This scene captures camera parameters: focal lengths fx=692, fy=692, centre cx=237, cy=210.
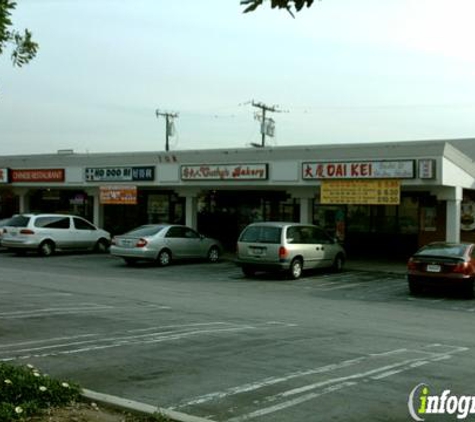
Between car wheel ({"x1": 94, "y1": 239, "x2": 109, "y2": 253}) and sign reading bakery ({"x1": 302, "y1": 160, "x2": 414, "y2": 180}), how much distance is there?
10039 mm

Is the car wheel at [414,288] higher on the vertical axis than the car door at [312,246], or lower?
lower

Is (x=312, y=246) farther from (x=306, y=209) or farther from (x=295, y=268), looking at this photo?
(x=306, y=209)

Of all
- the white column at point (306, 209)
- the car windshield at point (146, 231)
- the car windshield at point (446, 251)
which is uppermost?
the white column at point (306, 209)

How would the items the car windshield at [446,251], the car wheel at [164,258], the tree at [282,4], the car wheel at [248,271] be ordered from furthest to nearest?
the car wheel at [164,258]
the car wheel at [248,271]
the car windshield at [446,251]
the tree at [282,4]

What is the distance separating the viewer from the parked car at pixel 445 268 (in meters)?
17.2

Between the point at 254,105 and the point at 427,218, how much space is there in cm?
3556

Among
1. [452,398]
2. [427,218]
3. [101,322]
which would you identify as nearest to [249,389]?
[452,398]

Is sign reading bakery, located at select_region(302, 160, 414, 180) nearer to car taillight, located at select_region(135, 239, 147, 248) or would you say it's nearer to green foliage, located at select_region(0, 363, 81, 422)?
→ car taillight, located at select_region(135, 239, 147, 248)

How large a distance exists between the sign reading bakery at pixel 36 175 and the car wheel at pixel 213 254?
9.75 m

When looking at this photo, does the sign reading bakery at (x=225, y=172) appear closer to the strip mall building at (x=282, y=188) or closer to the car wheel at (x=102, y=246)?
the strip mall building at (x=282, y=188)

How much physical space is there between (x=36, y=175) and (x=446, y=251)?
22243 millimetres

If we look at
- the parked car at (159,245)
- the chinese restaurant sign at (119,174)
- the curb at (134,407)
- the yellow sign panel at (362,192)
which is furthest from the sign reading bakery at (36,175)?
the curb at (134,407)

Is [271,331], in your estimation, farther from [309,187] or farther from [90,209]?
[90,209]

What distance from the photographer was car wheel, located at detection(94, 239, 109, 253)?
30.1 m
